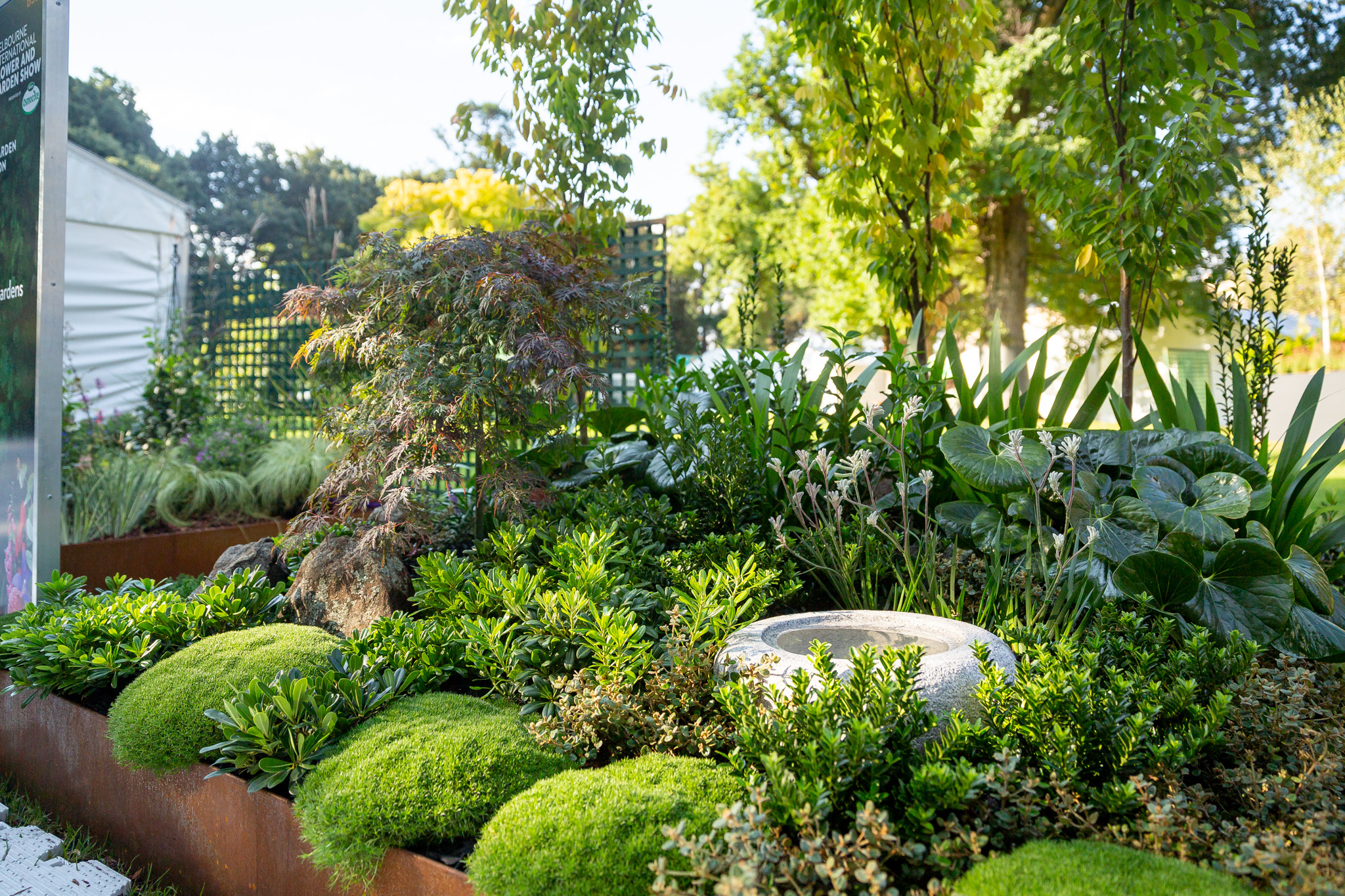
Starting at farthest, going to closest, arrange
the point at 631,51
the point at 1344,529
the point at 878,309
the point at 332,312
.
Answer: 1. the point at 878,309
2. the point at 631,51
3. the point at 332,312
4. the point at 1344,529

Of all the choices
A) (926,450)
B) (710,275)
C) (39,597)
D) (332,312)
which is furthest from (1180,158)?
(710,275)

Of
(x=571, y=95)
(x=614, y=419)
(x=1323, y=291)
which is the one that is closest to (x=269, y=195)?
(x=571, y=95)

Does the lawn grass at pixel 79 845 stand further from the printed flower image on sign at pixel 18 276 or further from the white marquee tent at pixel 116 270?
the white marquee tent at pixel 116 270

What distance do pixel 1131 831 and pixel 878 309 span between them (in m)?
13.5

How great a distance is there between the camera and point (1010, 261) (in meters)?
13.7

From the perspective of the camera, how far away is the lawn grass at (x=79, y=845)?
214 cm

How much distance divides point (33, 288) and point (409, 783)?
2.88m

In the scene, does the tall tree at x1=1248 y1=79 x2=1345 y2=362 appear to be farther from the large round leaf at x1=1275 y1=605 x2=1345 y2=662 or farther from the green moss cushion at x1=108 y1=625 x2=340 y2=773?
the green moss cushion at x1=108 y1=625 x2=340 y2=773

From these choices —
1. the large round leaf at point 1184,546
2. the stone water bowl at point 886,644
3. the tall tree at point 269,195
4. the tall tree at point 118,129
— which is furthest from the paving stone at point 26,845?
the tall tree at point 269,195

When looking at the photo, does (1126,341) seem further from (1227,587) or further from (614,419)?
(614,419)

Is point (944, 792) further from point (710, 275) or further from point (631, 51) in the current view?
point (710, 275)

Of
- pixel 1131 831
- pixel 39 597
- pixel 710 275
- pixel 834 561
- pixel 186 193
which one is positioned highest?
pixel 186 193

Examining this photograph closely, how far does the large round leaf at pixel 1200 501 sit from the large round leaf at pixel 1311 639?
0.28m

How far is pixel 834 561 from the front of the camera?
2674 mm
